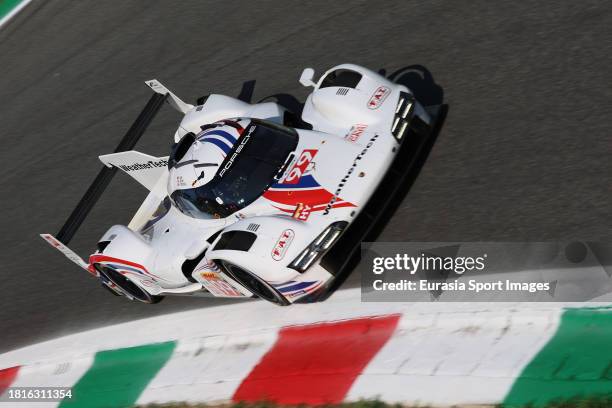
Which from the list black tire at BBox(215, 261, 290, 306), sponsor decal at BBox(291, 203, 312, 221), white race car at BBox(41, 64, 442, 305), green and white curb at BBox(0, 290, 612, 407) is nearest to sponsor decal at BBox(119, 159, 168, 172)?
white race car at BBox(41, 64, 442, 305)

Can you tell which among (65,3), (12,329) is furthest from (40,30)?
(12,329)

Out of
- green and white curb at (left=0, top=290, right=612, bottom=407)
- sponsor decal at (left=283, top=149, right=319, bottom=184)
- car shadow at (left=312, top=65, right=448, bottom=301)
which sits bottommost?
green and white curb at (left=0, top=290, right=612, bottom=407)

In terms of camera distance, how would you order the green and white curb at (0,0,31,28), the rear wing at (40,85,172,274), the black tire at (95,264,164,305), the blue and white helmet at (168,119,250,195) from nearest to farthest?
the blue and white helmet at (168,119,250,195), the black tire at (95,264,164,305), the rear wing at (40,85,172,274), the green and white curb at (0,0,31,28)

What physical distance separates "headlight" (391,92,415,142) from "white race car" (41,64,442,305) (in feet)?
0.03

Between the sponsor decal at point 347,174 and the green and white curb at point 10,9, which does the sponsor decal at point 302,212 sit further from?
the green and white curb at point 10,9

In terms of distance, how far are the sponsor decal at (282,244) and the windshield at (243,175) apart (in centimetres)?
73

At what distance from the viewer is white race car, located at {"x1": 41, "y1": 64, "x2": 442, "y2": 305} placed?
6520mm

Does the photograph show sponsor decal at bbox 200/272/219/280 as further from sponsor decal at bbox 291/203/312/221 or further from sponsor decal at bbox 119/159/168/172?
sponsor decal at bbox 119/159/168/172

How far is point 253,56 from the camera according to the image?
10.2 metres

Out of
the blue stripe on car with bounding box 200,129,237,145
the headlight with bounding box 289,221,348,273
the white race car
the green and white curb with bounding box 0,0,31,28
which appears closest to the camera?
the headlight with bounding box 289,221,348,273

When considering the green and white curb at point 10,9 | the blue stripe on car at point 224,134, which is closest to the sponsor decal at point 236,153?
the blue stripe on car at point 224,134

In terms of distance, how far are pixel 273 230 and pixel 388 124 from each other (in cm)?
146

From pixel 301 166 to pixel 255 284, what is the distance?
3.77ft

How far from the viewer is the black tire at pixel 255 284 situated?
657cm
